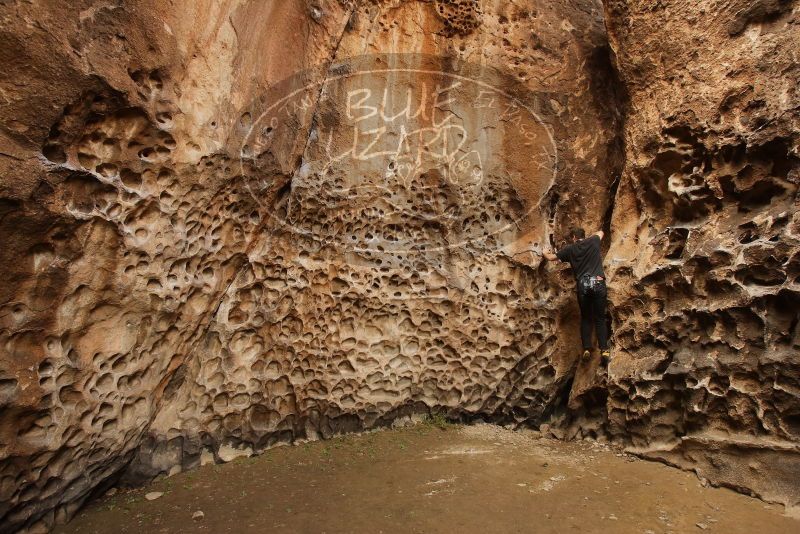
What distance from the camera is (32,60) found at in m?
2.53

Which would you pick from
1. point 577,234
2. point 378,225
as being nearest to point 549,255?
point 577,234

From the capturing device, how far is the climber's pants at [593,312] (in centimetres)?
413

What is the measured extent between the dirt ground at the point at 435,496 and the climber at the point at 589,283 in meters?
0.77

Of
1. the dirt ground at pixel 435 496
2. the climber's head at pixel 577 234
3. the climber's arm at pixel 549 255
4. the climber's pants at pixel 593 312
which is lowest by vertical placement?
the dirt ground at pixel 435 496

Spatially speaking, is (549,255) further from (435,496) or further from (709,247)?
(435,496)

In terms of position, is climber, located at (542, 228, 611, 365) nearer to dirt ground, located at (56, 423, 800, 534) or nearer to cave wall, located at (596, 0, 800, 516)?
cave wall, located at (596, 0, 800, 516)

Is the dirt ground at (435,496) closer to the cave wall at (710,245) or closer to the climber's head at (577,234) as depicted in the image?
the cave wall at (710,245)

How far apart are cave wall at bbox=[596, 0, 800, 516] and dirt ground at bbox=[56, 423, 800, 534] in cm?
31

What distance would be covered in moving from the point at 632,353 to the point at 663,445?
24.7 inches

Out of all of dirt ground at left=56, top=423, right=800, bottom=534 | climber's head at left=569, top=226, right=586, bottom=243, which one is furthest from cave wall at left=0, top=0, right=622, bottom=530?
dirt ground at left=56, top=423, right=800, bottom=534

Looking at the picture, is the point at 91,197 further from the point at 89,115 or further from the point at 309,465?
the point at 309,465

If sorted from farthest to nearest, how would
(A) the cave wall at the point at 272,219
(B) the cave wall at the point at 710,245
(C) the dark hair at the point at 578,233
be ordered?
(C) the dark hair at the point at 578,233
(B) the cave wall at the point at 710,245
(A) the cave wall at the point at 272,219

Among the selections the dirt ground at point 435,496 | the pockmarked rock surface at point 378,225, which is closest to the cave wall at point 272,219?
the pockmarked rock surface at point 378,225

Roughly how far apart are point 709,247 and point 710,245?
0.02 meters
